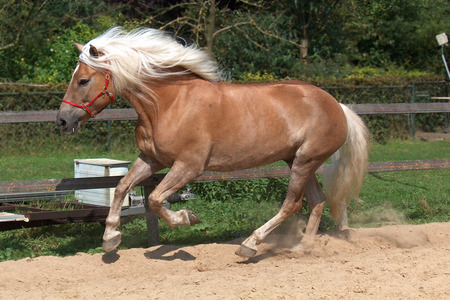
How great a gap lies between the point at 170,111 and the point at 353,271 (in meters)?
→ 1.94

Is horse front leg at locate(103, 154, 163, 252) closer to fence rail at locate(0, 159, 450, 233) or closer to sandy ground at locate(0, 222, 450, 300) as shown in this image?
sandy ground at locate(0, 222, 450, 300)

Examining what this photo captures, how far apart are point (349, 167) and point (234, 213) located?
1554 millimetres

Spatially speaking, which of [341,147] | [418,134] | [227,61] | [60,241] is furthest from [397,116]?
[60,241]

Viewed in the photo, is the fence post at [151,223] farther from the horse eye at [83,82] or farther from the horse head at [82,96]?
the horse eye at [83,82]

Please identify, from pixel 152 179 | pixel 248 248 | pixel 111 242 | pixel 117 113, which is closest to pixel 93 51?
pixel 117 113

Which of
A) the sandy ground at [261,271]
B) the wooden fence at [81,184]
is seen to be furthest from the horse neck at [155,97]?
the sandy ground at [261,271]

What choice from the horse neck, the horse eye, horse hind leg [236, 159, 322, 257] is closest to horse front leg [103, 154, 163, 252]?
the horse neck

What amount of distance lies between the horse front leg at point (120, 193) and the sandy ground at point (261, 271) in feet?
0.78

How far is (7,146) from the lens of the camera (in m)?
11.5

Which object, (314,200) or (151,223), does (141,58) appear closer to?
(151,223)

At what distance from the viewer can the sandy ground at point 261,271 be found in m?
3.97

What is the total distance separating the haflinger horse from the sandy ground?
32cm

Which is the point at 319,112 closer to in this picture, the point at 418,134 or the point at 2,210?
the point at 2,210

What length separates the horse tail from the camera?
5.80 metres
